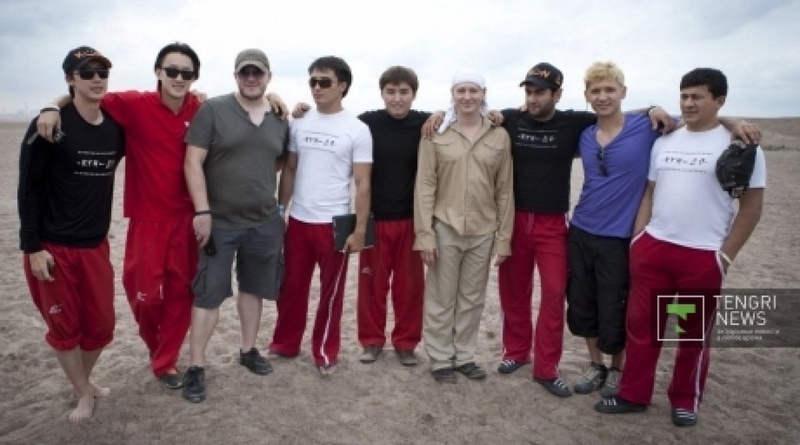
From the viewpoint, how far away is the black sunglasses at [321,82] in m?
4.63

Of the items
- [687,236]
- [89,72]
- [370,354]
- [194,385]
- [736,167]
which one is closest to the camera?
[736,167]

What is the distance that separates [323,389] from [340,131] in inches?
89.3

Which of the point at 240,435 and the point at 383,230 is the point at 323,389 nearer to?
the point at 240,435

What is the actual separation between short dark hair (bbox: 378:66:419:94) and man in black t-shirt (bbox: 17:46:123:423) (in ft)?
7.16

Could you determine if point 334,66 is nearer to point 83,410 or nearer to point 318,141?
point 318,141

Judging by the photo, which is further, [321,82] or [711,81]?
[321,82]

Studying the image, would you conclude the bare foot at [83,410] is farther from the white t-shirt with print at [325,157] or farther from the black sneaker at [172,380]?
the white t-shirt with print at [325,157]

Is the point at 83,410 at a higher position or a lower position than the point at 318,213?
lower

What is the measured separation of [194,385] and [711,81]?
4.68 meters

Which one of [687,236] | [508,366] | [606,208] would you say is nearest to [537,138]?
[606,208]

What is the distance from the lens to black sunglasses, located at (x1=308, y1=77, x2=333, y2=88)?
463 cm

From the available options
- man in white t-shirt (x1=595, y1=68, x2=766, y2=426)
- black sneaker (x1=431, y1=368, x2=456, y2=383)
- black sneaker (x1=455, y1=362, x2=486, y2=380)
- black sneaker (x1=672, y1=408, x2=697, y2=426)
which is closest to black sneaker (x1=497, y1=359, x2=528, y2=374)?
black sneaker (x1=455, y1=362, x2=486, y2=380)

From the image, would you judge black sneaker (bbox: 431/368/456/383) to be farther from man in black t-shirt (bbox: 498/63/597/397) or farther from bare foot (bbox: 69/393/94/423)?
bare foot (bbox: 69/393/94/423)

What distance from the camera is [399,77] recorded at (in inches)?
188
